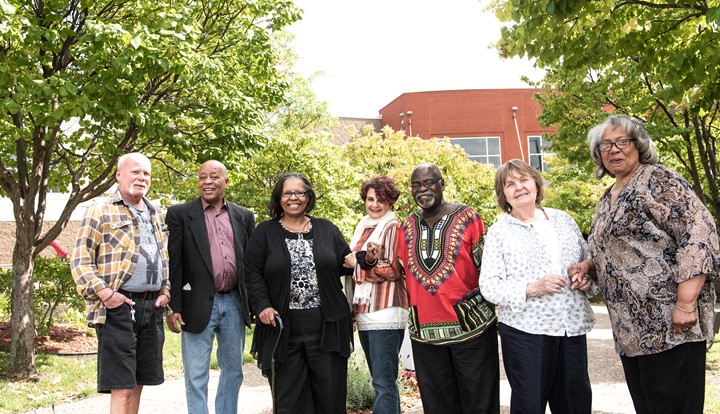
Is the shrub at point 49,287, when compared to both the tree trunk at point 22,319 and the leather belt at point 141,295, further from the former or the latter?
the leather belt at point 141,295

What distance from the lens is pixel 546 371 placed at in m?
3.79

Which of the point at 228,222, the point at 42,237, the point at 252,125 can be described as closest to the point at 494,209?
the point at 252,125

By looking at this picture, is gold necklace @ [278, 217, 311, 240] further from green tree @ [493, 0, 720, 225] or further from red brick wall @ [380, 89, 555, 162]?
red brick wall @ [380, 89, 555, 162]

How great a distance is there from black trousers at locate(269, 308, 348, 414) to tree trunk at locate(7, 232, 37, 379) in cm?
572

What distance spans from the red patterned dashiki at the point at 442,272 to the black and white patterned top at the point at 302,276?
659 mm

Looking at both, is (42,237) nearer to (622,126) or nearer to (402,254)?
(402,254)

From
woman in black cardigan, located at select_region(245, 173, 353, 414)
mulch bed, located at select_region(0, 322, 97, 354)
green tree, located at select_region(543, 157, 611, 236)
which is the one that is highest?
green tree, located at select_region(543, 157, 611, 236)

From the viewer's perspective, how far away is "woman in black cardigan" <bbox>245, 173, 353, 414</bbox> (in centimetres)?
438

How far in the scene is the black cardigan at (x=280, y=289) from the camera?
4.37 meters

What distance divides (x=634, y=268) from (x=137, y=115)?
6.07 meters

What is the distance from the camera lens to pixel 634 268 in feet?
11.0

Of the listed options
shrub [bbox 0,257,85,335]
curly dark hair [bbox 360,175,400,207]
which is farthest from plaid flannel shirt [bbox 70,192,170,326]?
shrub [bbox 0,257,85,335]

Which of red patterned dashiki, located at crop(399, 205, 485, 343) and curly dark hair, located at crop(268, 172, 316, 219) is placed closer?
red patterned dashiki, located at crop(399, 205, 485, 343)

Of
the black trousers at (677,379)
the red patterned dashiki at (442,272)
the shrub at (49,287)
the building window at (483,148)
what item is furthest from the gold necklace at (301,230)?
the building window at (483,148)
